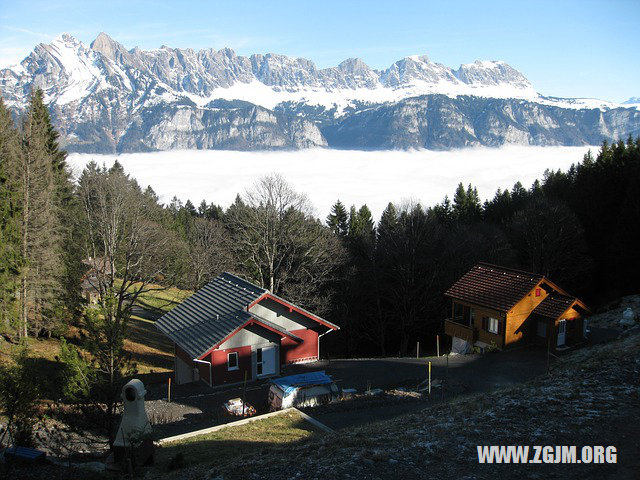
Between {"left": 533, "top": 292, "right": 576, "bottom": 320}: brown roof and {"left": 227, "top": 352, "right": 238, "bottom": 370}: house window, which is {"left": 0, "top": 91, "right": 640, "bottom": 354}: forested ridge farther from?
{"left": 533, "top": 292, "right": 576, "bottom": 320}: brown roof

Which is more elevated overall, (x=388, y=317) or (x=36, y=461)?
(x=36, y=461)

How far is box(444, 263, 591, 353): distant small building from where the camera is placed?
90.0 ft

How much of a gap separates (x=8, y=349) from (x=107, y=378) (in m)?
15.5

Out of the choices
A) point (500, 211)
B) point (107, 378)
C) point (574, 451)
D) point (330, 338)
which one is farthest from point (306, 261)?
point (500, 211)

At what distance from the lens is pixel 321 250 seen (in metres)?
38.9

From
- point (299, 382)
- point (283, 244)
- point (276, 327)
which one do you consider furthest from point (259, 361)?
point (283, 244)

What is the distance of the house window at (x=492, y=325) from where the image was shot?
27938mm

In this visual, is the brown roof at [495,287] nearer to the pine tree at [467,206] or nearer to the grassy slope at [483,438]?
the grassy slope at [483,438]

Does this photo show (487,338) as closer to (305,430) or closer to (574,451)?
(305,430)

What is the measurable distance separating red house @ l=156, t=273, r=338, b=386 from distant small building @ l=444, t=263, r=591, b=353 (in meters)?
9.08

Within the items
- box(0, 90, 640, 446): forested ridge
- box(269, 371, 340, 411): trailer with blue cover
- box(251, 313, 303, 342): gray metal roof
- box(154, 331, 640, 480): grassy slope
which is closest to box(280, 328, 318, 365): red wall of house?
box(251, 313, 303, 342): gray metal roof

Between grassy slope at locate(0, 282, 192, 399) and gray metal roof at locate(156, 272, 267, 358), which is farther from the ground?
gray metal roof at locate(156, 272, 267, 358)

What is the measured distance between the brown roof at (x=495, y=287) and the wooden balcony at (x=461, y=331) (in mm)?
1695

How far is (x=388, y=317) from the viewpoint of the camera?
44.8m
